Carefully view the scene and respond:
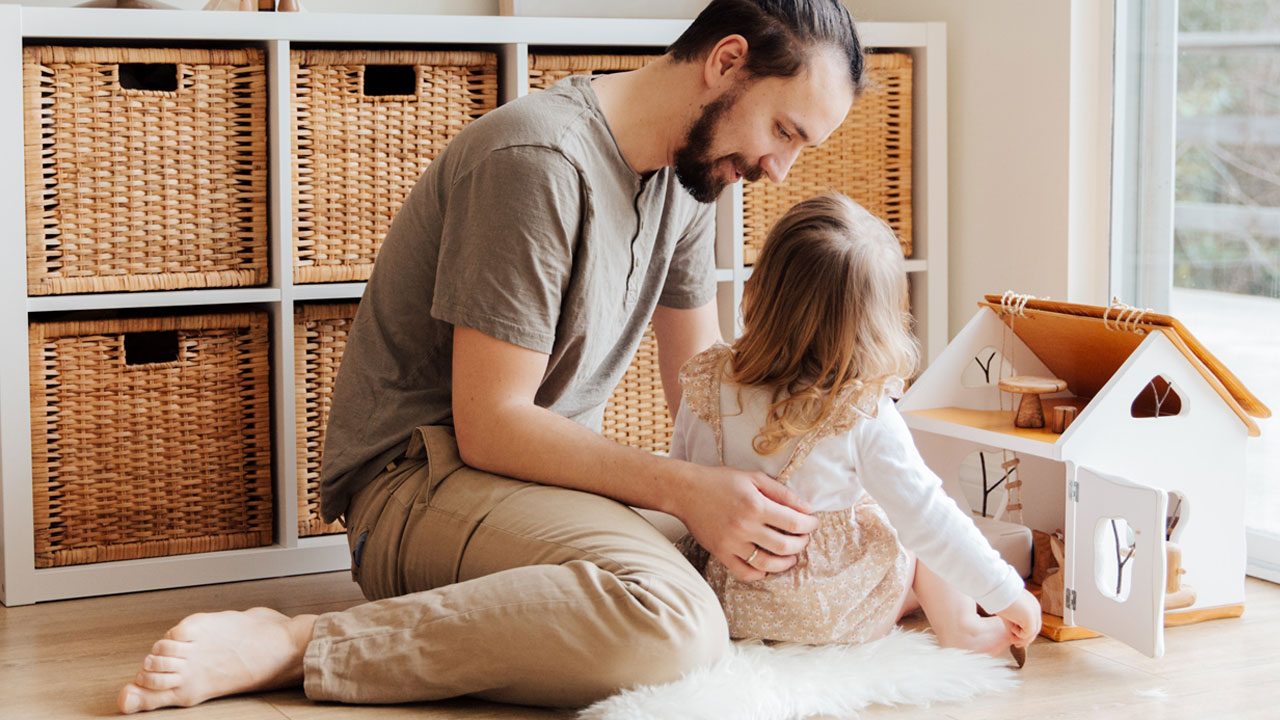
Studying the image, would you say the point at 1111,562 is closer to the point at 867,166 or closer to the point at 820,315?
the point at 820,315

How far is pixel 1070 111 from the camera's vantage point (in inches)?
80.8

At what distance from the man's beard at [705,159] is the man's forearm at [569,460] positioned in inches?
12.4

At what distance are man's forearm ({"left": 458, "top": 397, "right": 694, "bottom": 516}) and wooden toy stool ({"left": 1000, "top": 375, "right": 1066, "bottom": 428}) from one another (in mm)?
489

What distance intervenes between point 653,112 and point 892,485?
1.63 feet

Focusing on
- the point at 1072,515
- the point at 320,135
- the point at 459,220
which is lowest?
the point at 1072,515

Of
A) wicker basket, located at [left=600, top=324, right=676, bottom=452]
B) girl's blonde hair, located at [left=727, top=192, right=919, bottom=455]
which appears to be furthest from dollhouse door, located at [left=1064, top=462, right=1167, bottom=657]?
wicker basket, located at [left=600, top=324, right=676, bottom=452]

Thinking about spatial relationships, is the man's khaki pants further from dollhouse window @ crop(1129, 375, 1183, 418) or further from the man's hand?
dollhouse window @ crop(1129, 375, 1183, 418)

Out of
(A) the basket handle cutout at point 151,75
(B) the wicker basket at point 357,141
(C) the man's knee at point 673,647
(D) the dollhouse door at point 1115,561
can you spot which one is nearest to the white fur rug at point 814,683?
(C) the man's knee at point 673,647

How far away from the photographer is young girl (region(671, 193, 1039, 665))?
4.66 feet

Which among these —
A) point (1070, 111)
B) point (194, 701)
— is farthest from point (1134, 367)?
point (194, 701)

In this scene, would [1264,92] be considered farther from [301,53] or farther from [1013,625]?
[301,53]

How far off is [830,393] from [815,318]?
0.08 metres

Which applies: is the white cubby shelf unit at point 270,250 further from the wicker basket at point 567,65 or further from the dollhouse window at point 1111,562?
the dollhouse window at point 1111,562

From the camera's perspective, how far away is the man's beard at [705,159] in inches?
58.6
